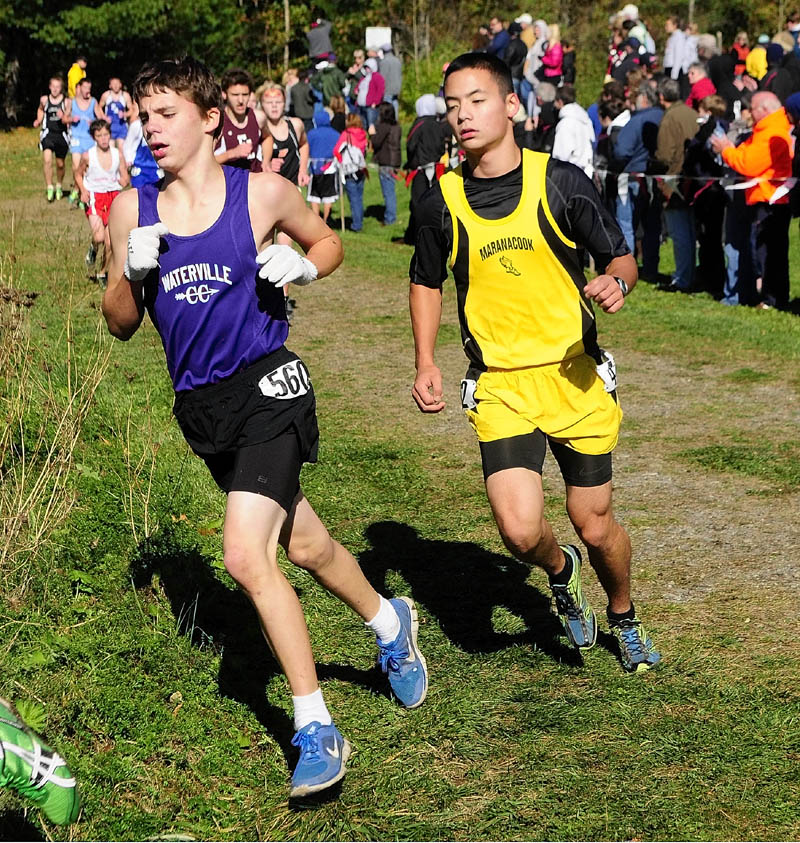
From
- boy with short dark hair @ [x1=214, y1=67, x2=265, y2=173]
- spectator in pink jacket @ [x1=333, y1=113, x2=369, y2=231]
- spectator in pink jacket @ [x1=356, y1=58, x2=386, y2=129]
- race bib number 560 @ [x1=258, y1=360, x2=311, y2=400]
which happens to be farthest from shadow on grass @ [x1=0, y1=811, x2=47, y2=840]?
spectator in pink jacket @ [x1=356, y1=58, x2=386, y2=129]

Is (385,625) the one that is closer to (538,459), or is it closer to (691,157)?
(538,459)

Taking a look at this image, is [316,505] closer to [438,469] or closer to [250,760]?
[438,469]

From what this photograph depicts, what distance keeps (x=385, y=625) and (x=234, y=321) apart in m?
1.27

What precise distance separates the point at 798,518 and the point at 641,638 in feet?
7.26

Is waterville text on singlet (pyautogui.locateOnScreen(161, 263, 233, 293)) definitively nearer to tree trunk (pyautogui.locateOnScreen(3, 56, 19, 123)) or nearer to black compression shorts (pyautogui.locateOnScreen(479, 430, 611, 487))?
black compression shorts (pyautogui.locateOnScreen(479, 430, 611, 487))

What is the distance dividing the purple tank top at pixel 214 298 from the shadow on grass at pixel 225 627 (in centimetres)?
133

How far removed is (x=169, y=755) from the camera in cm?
422

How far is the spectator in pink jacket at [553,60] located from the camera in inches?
838

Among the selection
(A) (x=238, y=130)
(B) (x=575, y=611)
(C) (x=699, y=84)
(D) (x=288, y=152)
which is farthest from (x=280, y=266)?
(C) (x=699, y=84)

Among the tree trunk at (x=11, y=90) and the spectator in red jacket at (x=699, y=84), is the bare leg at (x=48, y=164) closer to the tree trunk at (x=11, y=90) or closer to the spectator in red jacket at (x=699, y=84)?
the spectator in red jacket at (x=699, y=84)

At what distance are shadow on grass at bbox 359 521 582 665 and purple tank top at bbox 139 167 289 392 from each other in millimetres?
1784

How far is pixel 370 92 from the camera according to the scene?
23406mm

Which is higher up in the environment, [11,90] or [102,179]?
[11,90]

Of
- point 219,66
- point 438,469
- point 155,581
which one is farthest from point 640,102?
point 219,66
